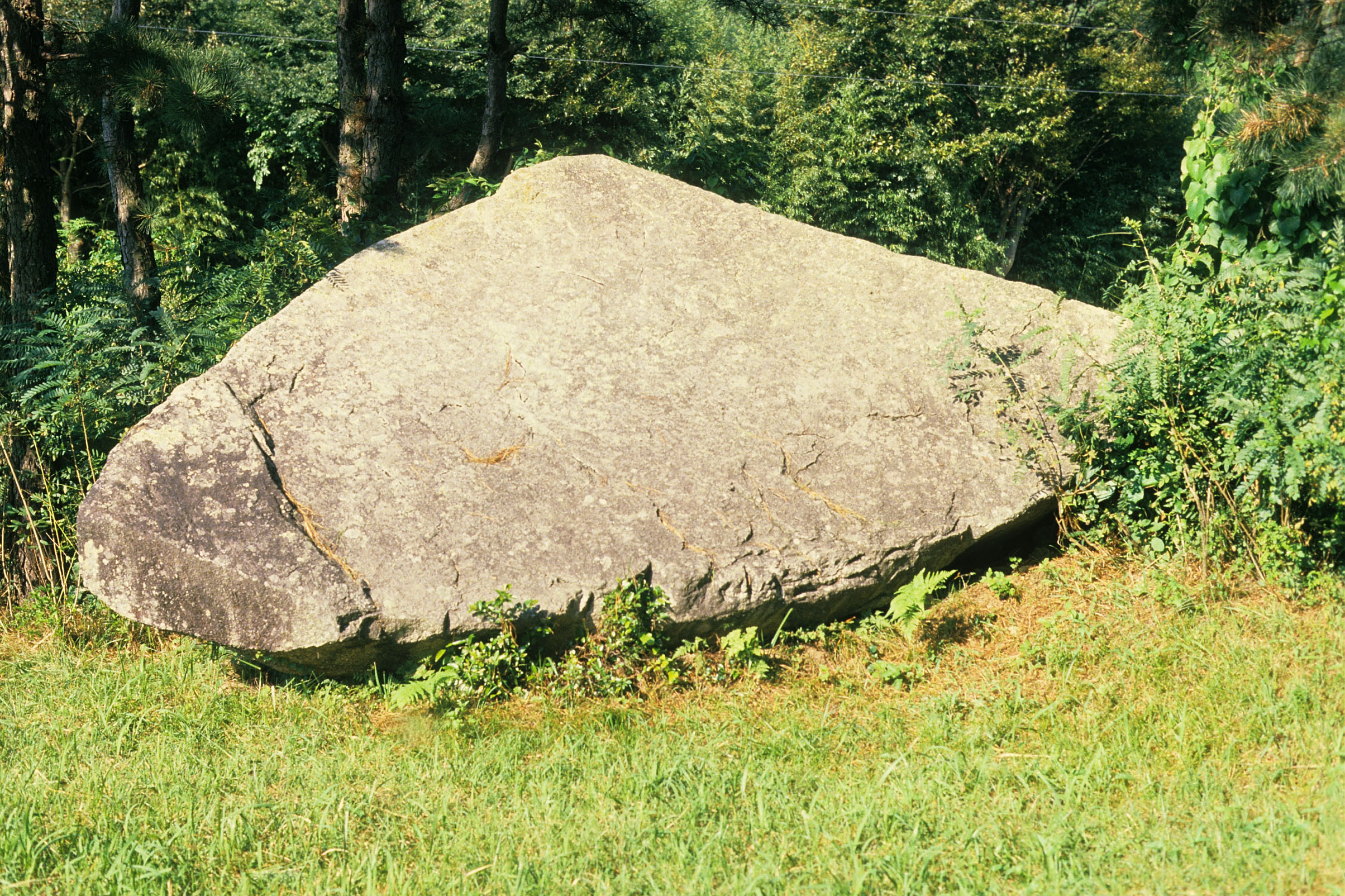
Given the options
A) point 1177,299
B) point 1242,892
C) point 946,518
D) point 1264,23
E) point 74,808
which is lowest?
point 74,808

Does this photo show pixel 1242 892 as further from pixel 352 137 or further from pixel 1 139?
pixel 352 137

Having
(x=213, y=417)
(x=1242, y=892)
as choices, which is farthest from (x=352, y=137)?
(x=1242, y=892)

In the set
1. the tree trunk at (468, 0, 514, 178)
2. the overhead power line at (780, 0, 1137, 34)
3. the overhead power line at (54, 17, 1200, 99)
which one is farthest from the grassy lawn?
the overhead power line at (780, 0, 1137, 34)

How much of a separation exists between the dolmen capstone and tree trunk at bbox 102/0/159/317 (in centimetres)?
183

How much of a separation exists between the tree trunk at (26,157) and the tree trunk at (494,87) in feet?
19.3

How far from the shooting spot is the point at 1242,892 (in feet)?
9.05

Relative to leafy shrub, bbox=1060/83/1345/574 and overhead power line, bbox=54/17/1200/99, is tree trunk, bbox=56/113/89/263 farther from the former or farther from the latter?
leafy shrub, bbox=1060/83/1345/574

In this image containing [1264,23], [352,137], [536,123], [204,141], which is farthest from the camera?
[536,123]

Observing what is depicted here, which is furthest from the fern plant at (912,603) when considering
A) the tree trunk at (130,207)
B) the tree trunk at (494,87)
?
the tree trunk at (494,87)

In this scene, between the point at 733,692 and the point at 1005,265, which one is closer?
the point at 733,692

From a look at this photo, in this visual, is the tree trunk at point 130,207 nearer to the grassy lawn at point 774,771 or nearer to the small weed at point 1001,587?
the grassy lawn at point 774,771

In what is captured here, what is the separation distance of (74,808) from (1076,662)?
12.5 ft

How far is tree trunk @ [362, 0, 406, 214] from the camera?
8.27m

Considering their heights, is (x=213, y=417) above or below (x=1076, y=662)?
above
